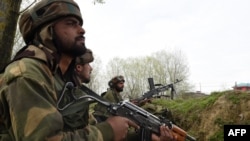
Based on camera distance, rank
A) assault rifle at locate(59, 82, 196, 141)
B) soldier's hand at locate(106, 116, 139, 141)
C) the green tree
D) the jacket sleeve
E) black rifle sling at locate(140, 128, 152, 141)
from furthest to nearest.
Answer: the green tree < black rifle sling at locate(140, 128, 152, 141) < assault rifle at locate(59, 82, 196, 141) < soldier's hand at locate(106, 116, 139, 141) < the jacket sleeve

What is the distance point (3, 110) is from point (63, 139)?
36 cm

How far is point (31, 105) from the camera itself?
1826mm

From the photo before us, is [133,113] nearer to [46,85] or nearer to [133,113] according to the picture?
[133,113]

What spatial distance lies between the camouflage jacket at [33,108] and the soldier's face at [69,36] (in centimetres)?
19

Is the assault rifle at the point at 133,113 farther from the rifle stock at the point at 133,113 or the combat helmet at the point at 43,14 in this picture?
the combat helmet at the point at 43,14

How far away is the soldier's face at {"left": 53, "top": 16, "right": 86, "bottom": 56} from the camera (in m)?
2.25

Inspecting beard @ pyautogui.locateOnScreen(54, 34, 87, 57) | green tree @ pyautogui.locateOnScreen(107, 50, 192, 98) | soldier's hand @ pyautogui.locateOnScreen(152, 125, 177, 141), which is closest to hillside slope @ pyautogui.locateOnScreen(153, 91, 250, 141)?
soldier's hand @ pyautogui.locateOnScreen(152, 125, 177, 141)

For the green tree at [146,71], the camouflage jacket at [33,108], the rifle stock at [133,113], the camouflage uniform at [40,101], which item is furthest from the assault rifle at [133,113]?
the green tree at [146,71]

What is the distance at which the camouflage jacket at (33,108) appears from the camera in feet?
5.93

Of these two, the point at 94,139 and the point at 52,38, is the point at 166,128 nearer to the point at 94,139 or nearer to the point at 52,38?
the point at 94,139

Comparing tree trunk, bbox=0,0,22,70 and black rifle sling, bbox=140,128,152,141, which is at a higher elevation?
tree trunk, bbox=0,0,22,70

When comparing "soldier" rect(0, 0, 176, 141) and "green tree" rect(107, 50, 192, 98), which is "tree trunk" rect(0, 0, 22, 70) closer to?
"soldier" rect(0, 0, 176, 141)

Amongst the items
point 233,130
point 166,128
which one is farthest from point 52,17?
point 233,130

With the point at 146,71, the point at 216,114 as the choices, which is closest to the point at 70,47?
the point at 216,114
